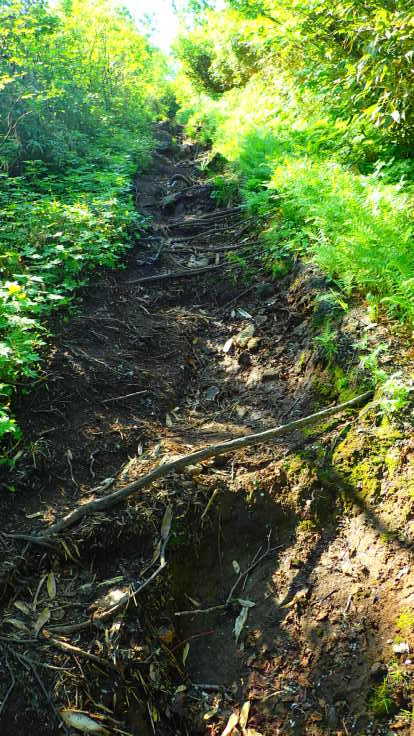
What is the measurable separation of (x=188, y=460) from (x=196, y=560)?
0.63m

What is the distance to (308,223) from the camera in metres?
4.86

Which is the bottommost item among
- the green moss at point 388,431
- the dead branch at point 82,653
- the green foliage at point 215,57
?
the dead branch at point 82,653

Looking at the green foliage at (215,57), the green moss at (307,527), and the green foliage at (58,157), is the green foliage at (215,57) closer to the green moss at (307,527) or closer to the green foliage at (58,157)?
the green foliage at (58,157)

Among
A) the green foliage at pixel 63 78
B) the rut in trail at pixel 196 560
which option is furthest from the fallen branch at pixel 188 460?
the green foliage at pixel 63 78

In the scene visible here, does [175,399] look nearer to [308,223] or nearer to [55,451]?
[55,451]

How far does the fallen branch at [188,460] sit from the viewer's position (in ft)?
9.03

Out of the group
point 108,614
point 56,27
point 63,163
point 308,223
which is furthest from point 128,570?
point 56,27

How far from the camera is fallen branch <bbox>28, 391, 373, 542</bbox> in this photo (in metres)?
2.75

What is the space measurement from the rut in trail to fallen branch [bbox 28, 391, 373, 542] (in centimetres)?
6

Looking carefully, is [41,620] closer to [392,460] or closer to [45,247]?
[392,460]

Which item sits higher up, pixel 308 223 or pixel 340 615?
pixel 308 223

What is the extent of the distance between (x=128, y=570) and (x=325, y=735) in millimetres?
1280

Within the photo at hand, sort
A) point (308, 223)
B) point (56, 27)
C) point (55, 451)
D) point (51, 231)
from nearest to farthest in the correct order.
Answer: point (55, 451) → point (308, 223) → point (51, 231) → point (56, 27)

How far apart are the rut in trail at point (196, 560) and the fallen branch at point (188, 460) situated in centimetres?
6
